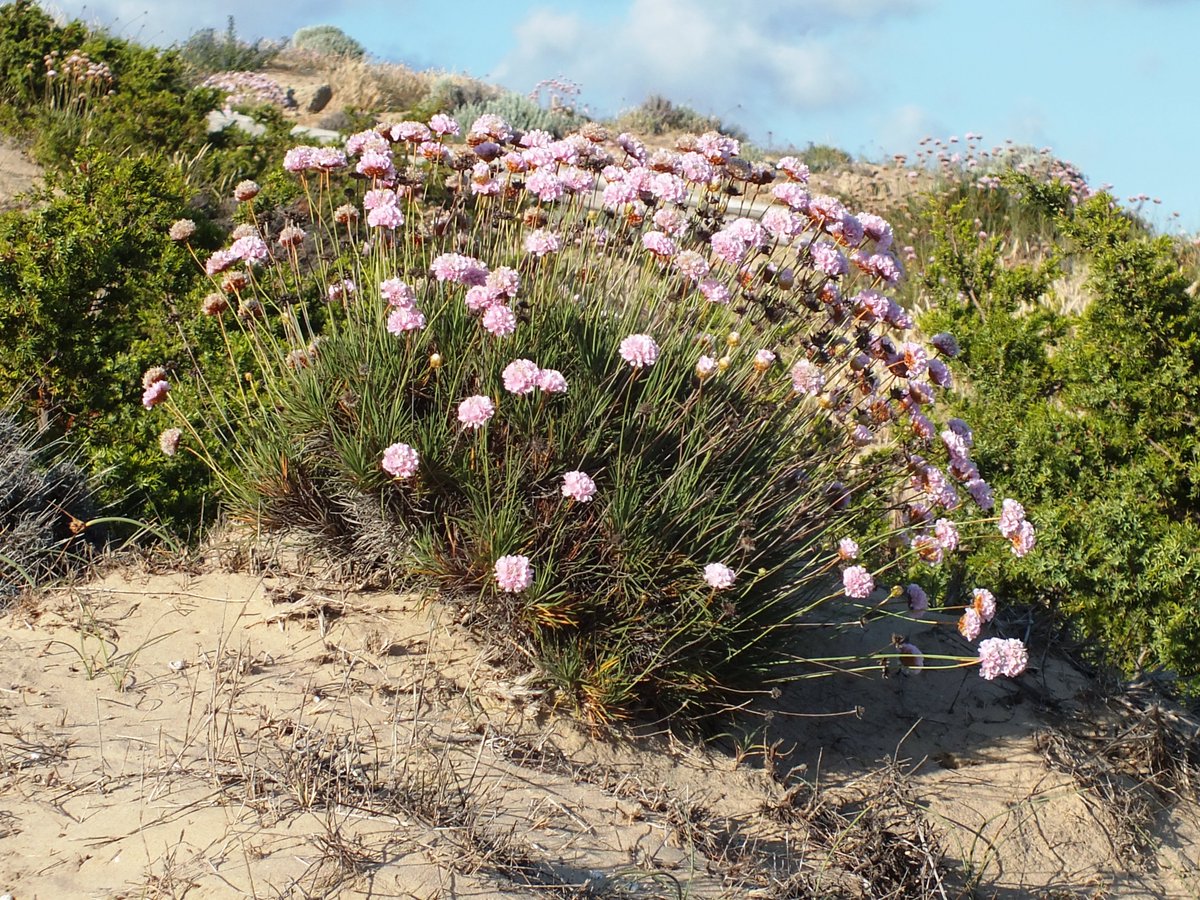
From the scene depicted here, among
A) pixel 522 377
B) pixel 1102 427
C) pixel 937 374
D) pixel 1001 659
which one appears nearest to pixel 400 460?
pixel 522 377

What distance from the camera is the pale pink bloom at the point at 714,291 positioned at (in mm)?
4508

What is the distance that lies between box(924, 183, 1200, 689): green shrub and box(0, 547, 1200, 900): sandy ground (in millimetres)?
590

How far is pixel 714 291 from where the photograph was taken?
4.52 meters

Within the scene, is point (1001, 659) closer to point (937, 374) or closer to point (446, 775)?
point (937, 374)

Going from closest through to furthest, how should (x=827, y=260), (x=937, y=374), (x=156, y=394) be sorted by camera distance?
1. (x=827, y=260)
2. (x=937, y=374)
3. (x=156, y=394)

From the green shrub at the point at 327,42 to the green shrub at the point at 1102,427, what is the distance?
17882 millimetres

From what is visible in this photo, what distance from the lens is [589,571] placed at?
4199 millimetres

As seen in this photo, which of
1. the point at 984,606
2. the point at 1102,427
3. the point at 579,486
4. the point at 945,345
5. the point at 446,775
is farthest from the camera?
the point at 1102,427

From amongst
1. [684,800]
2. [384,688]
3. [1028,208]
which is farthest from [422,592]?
[1028,208]

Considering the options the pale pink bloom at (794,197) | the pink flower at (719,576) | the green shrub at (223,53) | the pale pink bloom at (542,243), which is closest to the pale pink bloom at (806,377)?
the pale pink bloom at (794,197)

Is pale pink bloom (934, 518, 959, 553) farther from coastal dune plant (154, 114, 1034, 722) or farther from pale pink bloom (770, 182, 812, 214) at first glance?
pale pink bloom (770, 182, 812, 214)

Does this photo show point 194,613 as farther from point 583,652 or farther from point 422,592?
point 583,652

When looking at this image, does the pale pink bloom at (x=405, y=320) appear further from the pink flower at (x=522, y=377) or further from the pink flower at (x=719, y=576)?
the pink flower at (x=719, y=576)

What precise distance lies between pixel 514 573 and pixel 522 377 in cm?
66
